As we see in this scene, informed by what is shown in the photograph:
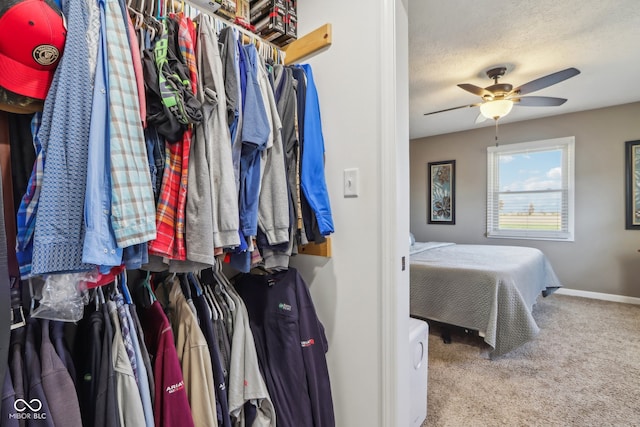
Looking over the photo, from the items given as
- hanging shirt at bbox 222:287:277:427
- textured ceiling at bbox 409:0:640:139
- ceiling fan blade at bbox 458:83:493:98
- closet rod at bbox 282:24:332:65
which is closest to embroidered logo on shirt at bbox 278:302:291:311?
hanging shirt at bbox 222:287:277:427

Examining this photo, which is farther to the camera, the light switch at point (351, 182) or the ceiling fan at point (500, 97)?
the ceiling fan at point (500, 97)

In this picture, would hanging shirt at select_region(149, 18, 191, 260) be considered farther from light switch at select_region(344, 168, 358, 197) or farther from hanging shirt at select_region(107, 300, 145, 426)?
light switch at select_region(344, 168, 358, 197)

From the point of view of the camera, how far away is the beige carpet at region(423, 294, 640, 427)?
1.66 metres

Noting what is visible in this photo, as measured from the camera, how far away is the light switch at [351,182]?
1.22 m

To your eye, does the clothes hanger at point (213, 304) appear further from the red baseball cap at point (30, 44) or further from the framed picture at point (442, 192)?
the framed picture at point (442, 192)

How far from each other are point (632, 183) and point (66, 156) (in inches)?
199

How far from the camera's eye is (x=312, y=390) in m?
1.14

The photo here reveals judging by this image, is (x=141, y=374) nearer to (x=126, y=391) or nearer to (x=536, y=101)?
(x=126, y=391)

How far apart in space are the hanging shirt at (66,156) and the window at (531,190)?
489cm

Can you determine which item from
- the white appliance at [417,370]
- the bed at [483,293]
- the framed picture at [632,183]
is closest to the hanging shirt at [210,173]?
the white appliance at [417,370]

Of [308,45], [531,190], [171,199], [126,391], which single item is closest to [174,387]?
[126,391]

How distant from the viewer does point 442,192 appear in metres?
4.94

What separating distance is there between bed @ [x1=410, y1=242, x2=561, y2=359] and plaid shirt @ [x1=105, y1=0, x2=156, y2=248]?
236 cm

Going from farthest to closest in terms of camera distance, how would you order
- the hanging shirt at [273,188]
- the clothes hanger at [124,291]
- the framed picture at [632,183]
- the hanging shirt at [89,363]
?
the framed picture at [632,183] < the hanging shirt at [273,188] < the clothes hanger at [124,291] < the hanging shirt at [89,363]
